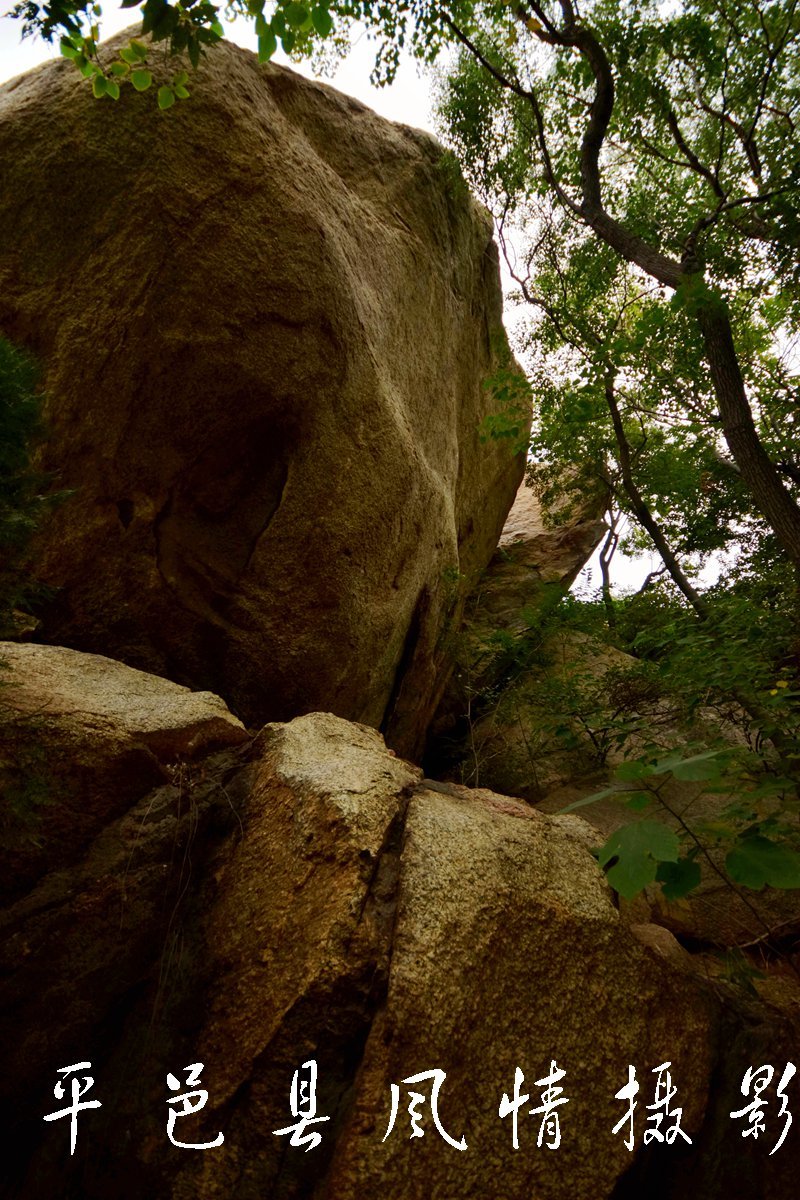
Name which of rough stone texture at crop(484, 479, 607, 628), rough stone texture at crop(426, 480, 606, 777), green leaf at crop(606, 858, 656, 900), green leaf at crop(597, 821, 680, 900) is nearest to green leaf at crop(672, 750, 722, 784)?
green leaf at crop(597, 821, 680, 900)

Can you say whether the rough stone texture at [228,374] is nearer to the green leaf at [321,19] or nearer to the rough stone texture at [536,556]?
the green leaf at [321,19]

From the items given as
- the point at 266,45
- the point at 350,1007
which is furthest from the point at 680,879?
the point at 266,45

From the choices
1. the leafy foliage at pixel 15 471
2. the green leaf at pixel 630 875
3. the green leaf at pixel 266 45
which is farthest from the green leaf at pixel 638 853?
the green leaf at pixel 266 45

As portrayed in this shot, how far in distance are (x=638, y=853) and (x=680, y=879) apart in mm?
446

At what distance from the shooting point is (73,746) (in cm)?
404

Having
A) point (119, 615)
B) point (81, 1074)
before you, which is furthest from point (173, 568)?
point (81, 1074)

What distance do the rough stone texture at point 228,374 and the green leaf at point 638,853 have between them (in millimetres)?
4749

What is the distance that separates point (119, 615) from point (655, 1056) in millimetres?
4979

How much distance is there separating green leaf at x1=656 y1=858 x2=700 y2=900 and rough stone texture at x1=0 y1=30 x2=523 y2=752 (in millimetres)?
4597

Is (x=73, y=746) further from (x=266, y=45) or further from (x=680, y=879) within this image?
(x=266, y=45)

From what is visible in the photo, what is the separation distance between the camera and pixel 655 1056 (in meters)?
3.73

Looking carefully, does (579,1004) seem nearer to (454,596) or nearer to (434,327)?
(454,596)

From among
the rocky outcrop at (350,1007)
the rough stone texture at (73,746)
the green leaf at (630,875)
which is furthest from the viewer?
the rough stone texture at (73,746)

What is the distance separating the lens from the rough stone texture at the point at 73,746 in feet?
12.5
